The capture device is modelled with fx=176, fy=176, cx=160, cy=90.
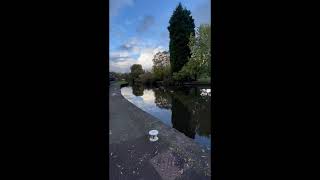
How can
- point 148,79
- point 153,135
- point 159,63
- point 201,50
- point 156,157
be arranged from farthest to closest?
point 159,63 < point 148,79 < point 201,50 < point 153,135 < point 156,157

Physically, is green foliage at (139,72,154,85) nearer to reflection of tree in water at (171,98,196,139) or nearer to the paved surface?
reflection of tree in water at (171,98,196,139)

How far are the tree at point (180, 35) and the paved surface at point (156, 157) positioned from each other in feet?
67.1

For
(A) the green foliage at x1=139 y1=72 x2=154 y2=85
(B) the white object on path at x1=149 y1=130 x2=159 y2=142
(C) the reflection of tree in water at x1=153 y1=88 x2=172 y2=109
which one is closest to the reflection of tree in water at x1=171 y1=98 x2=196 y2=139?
(B) the white object on path at x1=149 y1=130 x2=159 y2=142

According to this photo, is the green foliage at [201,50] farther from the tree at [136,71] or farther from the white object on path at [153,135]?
the tree at [136,71]

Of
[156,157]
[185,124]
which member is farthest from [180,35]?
[156,157]

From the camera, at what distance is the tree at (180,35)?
24.2m

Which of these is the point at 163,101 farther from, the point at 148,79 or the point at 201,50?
the point at 148,79

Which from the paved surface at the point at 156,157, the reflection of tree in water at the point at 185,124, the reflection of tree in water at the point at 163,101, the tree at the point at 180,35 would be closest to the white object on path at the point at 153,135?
the paved surface at the point at 156,157

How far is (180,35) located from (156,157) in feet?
75.7

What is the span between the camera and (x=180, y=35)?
79.7ft
